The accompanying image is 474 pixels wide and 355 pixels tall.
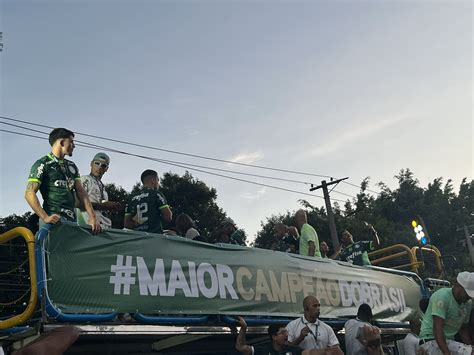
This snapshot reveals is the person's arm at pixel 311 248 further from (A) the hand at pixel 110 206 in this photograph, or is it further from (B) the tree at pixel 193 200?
(B) the tree at pixel 193 200

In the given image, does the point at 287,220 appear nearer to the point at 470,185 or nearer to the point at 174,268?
the point at 470,185

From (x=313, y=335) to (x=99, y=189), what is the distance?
353 centimetres

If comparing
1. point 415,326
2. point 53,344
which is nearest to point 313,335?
point 415,326

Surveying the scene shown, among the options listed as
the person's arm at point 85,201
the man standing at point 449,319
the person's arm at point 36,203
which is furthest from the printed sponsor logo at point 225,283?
the man standing at point 449,319

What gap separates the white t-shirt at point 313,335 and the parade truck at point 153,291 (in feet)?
1.21

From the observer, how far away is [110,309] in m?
4.85

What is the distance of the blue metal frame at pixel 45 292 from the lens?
4.39 meters

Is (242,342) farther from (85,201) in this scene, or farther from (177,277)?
(85,201)

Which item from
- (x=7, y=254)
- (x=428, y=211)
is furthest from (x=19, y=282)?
(x=428, y=211)

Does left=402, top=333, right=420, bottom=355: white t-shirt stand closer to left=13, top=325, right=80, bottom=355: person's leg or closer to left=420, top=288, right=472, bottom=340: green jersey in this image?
left=420, top=288, right=472, bottom=340: green jersey

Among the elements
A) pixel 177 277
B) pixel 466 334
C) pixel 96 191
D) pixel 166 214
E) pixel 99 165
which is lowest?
pixel 466 334

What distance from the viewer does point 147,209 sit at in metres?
6.82

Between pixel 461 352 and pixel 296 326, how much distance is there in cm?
193

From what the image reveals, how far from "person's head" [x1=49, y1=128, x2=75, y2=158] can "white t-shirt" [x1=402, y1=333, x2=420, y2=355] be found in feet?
21.2
